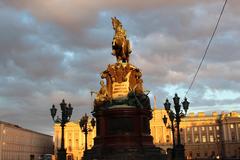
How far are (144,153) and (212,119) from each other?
389 ft

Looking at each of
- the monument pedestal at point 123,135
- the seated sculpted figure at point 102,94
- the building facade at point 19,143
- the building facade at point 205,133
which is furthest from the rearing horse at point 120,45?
the building facade at point 205,133

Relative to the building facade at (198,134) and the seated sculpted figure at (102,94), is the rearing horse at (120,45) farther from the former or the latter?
the building facade at (198,134)

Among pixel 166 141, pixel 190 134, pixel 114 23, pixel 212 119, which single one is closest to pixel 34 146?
pixel 166 141

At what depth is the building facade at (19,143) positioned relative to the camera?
4343 inches

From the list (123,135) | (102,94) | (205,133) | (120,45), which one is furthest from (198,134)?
(123,135)

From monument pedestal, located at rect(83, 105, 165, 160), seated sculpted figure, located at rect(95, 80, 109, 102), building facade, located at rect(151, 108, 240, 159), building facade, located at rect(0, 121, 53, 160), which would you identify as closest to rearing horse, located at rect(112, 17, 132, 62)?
seated sculpted figure, located at rect(95, 80, 109, 102)

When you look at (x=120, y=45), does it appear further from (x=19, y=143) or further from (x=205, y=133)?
(x=205, y=133)

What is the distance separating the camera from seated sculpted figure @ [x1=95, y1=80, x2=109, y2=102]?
1332 inches

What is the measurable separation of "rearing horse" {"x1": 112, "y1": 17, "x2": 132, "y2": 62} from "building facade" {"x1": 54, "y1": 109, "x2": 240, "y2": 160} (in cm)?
10304

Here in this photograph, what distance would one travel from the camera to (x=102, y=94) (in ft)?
112

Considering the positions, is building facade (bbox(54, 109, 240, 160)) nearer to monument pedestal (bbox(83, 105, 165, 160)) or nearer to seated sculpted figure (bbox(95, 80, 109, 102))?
seated sculpted figure (bbox(95, 80, 109, 102))

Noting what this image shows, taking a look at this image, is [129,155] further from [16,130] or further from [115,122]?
[16,130]

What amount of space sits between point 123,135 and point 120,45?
9515 millimetres

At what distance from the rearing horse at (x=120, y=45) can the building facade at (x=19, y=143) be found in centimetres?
7601
